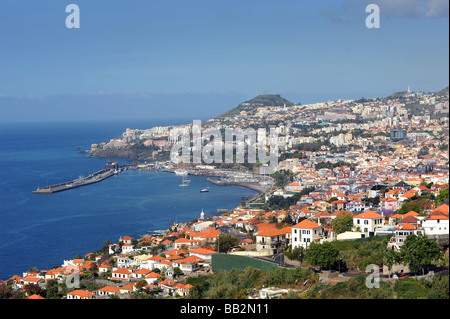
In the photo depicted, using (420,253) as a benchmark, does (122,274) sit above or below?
below

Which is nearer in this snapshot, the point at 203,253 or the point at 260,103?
the point at 203,253

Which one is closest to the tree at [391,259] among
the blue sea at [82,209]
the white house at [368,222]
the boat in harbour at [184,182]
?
the white house at [368,222]

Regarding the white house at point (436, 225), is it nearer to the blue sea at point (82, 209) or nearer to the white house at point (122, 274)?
the white house at point (122, 274)

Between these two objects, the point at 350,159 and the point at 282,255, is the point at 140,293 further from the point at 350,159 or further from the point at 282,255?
the point at 350,159

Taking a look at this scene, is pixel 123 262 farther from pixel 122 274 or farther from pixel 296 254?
pixel 296 254

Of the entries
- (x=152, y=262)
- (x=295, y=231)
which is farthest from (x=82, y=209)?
(x=295, y=231)

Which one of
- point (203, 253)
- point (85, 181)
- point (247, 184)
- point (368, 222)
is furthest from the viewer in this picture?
point (85, 181)

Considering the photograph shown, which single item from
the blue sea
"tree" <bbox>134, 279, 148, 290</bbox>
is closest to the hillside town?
"tree" <bbox>134, 279, 148, 290</bbox>

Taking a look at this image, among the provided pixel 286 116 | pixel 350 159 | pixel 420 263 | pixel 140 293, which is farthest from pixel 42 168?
pixel 420 263
